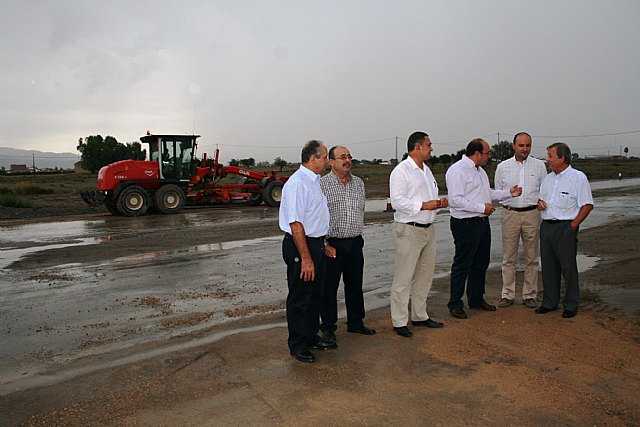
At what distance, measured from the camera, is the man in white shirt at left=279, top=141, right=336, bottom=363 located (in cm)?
505

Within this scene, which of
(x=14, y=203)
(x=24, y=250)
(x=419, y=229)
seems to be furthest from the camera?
(x=14, y=203)

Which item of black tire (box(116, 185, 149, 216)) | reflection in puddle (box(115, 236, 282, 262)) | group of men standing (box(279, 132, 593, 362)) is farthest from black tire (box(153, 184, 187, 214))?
group of men standing (box(279, 132, 593, 362))

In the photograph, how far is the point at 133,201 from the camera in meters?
20.9

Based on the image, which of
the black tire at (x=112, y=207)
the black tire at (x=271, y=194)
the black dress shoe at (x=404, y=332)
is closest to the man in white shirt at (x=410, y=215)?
the black dress shoe at (x=404, y=332)

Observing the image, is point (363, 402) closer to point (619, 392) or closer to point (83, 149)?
point (619, 392)

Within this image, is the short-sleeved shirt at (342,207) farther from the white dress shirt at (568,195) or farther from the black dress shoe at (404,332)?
the white dress shirt at (568,195)

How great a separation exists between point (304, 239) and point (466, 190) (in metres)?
2.37

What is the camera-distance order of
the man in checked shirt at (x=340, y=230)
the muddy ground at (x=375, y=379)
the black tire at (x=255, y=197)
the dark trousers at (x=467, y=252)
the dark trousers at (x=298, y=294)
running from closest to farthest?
the muddy ground at (x=375, y=379), the dark trousers at (x=298, y=294), the man in checked shirt at (x=340, y=230), the dark trousers at (x=467, y=252), the black tire at (x=255, y=197)

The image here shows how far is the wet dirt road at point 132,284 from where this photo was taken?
5969mm

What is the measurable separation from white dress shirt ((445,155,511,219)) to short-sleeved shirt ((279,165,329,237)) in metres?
1.81

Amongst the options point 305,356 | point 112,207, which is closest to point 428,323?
point 305,356

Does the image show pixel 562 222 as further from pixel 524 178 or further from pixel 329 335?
pixel 329 335

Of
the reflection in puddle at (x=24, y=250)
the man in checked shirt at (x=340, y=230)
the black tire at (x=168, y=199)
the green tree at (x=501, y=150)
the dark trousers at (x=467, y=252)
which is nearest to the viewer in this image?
the man in checked shirt at (x=340, y=230)

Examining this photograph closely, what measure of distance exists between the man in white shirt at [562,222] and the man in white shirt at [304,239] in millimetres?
2874
